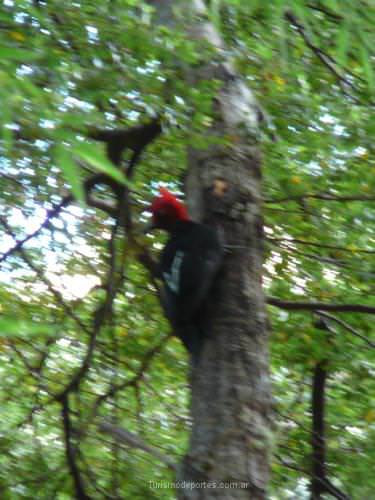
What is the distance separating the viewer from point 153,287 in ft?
17.4

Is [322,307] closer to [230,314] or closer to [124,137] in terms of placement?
[230,314]

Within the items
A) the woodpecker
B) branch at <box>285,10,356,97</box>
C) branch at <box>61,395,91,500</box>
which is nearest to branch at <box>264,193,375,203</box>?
branch at <box>285,10,356,97</box>

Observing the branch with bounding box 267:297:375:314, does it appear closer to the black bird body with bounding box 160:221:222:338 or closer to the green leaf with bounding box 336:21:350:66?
the black bird body with bounding box 160:221:222:338

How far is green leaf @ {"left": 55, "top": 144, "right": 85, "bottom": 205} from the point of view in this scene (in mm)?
2091

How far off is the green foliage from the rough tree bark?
0.64ft

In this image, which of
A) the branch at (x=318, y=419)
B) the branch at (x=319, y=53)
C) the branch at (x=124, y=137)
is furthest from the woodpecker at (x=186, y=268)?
the branch at (x=318, y=419)

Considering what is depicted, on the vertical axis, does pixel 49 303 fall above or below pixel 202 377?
below

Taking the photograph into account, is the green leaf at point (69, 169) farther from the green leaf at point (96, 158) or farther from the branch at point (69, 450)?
the branch at point (69, 450)

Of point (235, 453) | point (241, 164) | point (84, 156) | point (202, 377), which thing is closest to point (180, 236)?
point (241, 164)

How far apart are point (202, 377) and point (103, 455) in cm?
195

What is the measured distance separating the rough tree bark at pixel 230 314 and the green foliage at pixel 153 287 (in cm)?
19

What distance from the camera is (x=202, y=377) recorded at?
361cm

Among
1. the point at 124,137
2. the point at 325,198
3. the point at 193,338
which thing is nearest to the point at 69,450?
the point at 193,338

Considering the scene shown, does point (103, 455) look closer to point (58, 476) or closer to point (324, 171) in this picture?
point (58, 476)
